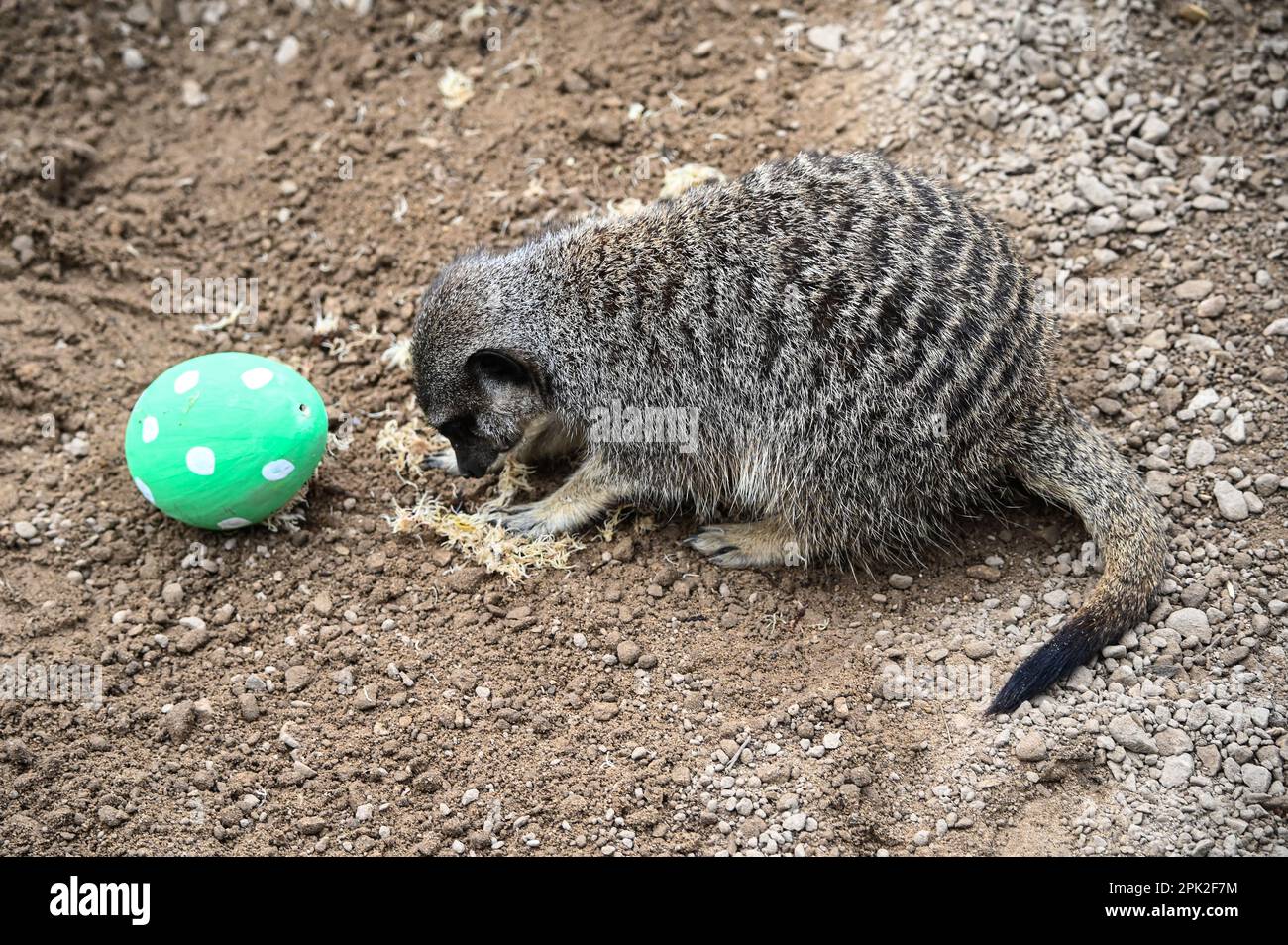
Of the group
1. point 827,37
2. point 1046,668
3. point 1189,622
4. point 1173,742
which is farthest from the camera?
point 827,37

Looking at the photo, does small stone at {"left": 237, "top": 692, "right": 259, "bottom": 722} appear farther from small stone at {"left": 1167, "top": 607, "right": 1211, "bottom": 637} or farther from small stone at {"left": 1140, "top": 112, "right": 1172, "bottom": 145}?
small stone at {"left": 1140, "top": 112, "right": 1172, "bottom": 145}

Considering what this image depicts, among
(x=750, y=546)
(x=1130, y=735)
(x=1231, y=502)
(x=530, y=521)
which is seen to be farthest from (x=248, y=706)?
(x=1231, y=502)

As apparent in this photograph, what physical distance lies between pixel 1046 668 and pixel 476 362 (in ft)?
7.44

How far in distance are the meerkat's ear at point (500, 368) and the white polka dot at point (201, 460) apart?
0.96 metres

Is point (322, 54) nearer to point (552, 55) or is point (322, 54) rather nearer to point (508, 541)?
point (552, 55)

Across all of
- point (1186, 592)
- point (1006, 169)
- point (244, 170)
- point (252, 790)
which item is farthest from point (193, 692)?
point (1006, 169)

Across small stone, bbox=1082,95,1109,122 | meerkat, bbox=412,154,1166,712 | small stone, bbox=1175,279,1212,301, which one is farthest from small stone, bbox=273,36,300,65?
small stone, bbox=1175,279,1212,301

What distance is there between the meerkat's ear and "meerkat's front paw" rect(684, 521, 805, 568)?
0.87 m

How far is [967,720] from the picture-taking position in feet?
12.6

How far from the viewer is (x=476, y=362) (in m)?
4.46

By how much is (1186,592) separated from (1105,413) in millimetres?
859

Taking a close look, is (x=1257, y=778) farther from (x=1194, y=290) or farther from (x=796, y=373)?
(x=1194, y=290)
